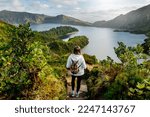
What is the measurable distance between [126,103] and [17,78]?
3.43 metres

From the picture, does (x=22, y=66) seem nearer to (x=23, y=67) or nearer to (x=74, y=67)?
(x=23, y=67)

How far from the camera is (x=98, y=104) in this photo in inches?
232

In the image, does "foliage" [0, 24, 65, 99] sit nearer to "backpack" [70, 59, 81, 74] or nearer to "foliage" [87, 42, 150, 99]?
"foliage" [87, 42, 150, 99]

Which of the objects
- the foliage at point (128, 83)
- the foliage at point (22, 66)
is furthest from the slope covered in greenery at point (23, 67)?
the foliage at point (128, 83)

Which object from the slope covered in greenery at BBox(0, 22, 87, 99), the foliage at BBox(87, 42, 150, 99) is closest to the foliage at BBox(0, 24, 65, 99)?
the slope covered in greenery at BBox(0, 22, 87, 99)

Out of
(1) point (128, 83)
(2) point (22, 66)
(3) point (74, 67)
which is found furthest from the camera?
(3) point (74, 67)

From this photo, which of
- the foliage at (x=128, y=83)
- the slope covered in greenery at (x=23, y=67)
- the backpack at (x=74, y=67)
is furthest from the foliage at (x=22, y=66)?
the backpack at (x=74, y=67)

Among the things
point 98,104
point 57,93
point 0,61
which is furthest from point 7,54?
point 98,104

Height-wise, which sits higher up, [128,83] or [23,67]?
[23,67]

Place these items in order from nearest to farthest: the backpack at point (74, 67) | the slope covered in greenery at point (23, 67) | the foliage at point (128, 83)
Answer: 1. the foliage at point (128, 83)
2. the slope covered in greenery at point (23, 67)
3. the backpack at point (74, 67)

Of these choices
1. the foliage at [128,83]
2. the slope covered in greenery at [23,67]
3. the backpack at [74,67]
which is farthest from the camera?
the backpack at [74,67]

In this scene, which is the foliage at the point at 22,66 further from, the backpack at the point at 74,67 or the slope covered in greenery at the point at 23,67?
the backpack at the point at 74,67

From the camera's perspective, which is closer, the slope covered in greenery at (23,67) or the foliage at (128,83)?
the foliage at (128,83)

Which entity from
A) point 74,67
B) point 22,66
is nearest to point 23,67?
point 22,66
